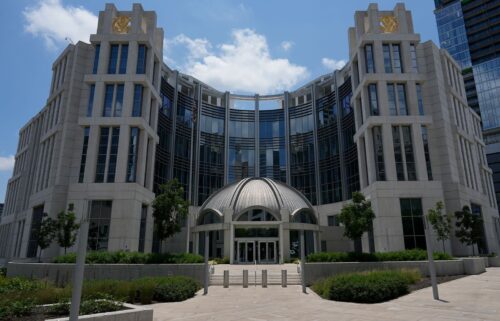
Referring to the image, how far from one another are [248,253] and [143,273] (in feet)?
68.4

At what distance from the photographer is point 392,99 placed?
4338cm

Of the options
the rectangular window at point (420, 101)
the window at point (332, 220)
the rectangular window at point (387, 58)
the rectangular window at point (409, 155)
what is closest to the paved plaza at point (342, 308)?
the rectangular window at point (409, 155)

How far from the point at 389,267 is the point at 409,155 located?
1945 centimetres

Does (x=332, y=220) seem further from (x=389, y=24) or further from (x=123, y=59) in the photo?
(x=123, y=59)

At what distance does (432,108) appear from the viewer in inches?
1715

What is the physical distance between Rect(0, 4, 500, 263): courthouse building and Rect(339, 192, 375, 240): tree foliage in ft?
27.9

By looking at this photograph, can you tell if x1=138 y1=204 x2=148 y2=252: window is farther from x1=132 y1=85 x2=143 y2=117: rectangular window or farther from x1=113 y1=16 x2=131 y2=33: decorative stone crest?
x1=113 y1=16 x2=131 y2=33: decorative stone crest

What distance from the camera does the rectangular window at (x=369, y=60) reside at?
45.0 m

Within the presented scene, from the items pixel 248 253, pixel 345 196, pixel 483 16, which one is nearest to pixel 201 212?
pixel 248 253

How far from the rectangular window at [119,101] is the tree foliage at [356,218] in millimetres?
29016

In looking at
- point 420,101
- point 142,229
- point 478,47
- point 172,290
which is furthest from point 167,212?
point 478,47

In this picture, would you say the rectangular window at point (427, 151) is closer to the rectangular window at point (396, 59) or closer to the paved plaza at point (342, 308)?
the rectangular window at point (396, 59)

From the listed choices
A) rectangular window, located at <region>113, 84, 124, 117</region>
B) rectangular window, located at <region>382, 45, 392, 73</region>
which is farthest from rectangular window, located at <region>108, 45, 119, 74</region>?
rectangular window, located at <region>382, 45, 392, 73</region>

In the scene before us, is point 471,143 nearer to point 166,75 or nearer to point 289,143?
point 289,143
